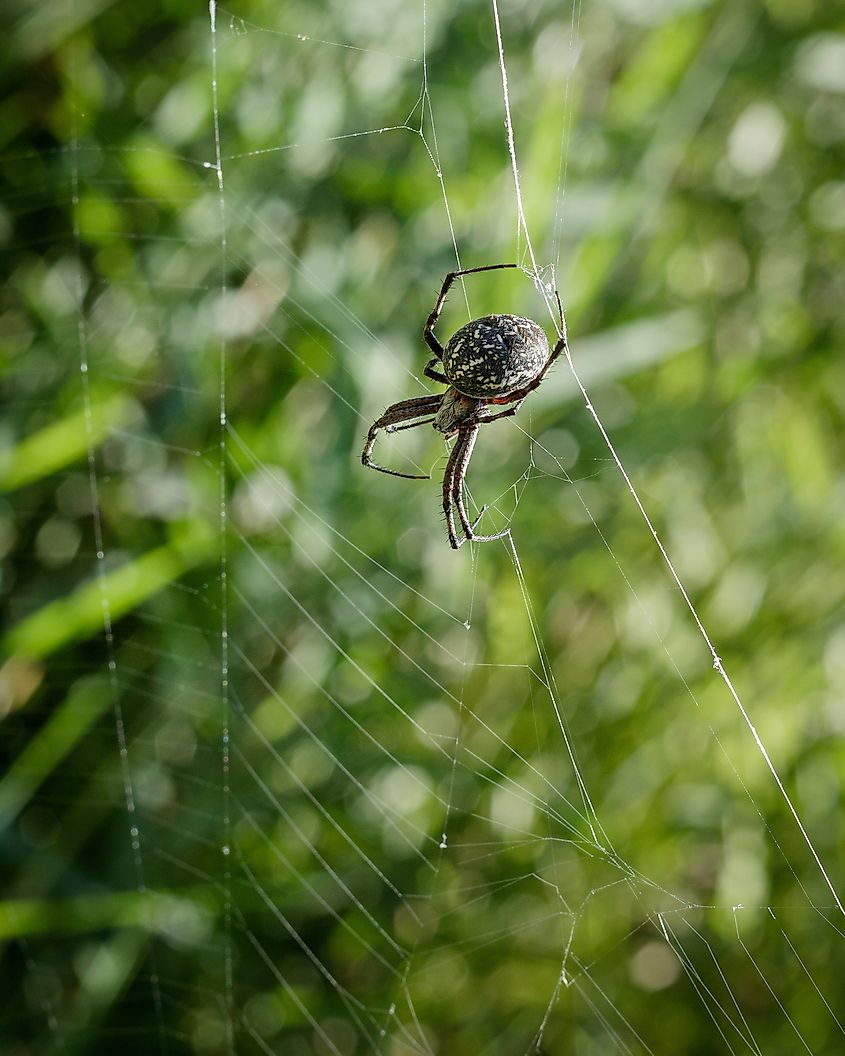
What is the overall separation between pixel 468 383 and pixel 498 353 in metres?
0.07

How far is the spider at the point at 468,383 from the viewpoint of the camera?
108cm

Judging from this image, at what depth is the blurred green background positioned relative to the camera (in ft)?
4.33

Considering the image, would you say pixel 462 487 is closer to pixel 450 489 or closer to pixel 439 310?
pixel 450 489

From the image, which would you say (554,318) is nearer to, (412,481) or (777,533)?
(412,481)

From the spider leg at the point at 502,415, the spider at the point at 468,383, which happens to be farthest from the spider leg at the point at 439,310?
the spider leg at the point at 502,415

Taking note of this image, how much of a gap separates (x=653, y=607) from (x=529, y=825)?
0.42 m

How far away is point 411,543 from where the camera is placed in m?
1.44

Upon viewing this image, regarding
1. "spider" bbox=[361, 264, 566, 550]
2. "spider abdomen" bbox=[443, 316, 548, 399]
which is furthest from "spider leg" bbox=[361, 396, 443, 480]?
"spider abdomen" bbox=[443, 316, 548, 399]

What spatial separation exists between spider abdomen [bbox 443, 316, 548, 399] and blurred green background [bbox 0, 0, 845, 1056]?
17cm

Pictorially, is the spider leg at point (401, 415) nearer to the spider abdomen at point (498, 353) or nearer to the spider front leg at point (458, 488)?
the spider front leg at point (458, 488)

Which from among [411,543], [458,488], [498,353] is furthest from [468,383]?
[411,543]

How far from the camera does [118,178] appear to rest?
4.76 feet

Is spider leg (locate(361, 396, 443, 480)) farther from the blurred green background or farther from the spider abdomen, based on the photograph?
the spider abdomen

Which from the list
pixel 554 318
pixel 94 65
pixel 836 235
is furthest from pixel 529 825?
pixel 94 65
